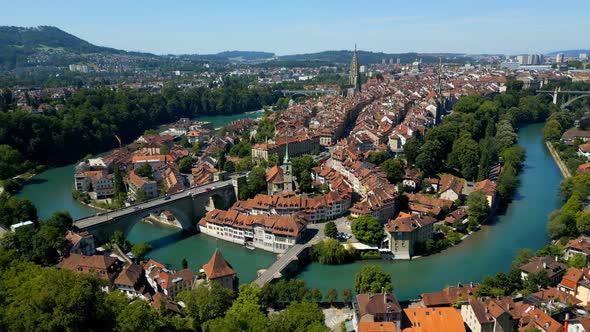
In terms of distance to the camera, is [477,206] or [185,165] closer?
[477,206]

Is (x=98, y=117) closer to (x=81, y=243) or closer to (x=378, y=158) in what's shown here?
(x=378, y=158)

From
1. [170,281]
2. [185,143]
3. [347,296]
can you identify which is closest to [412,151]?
[347,296]

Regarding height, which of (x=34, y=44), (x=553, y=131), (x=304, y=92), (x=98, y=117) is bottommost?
(x=553, y=131)

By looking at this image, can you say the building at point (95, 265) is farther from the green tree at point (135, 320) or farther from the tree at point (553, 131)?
the tree at point (553, 131)

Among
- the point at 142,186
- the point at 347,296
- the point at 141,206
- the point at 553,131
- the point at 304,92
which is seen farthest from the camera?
the point at 304,92

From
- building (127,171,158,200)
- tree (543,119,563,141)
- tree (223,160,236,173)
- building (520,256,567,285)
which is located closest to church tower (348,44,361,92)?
tree (543,119,563,141)

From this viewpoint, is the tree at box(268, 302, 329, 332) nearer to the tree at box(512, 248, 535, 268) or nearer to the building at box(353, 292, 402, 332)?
the building at box(353, 292, 402, 332)
